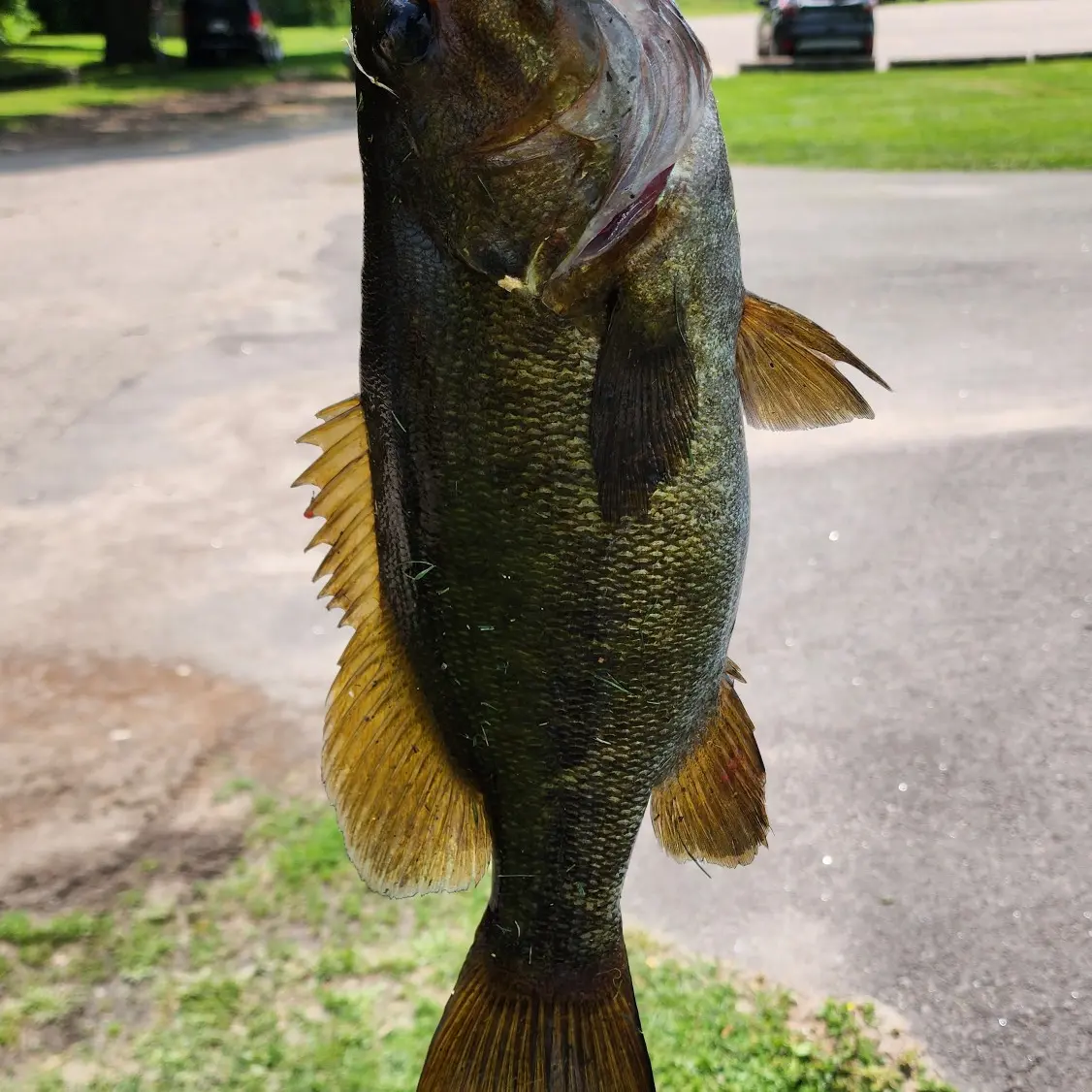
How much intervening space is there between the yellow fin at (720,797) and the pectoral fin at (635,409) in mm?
399

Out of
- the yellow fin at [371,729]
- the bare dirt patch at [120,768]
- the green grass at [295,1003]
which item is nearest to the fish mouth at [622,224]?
the yellow fin at [371,729]

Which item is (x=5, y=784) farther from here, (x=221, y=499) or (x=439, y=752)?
(x=439, y=752)

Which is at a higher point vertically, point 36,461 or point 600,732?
point 600,732

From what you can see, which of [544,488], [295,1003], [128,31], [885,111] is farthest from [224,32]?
[544,488]

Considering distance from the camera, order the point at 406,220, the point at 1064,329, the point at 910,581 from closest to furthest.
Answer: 1. the point at 406,220
2. the point at 910,581
3. the point at 1064,329

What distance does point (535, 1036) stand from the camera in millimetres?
1543

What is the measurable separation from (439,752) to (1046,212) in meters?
9.96

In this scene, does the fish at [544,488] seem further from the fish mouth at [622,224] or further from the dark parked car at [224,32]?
the dark parked car at [224,32]

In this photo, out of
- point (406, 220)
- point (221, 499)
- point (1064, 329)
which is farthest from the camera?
point (1064, 329)

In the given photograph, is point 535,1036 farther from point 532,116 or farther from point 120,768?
point 120,768

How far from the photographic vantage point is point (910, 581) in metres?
4.80

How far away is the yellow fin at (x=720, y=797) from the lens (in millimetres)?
1630

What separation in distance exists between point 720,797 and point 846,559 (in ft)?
11.5

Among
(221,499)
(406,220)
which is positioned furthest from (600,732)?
(221,499)
